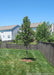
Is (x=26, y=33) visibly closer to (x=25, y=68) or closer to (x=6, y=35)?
(x=25, y=68)

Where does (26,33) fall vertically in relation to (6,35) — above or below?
below

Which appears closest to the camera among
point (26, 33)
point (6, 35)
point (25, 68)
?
point (25, 68)

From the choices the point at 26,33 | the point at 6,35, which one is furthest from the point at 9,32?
the point at 26,33

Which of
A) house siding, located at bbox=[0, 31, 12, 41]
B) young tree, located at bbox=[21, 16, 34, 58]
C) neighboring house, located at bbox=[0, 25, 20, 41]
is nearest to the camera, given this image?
young tree, located at bbox=[21, 16, 34, 58]

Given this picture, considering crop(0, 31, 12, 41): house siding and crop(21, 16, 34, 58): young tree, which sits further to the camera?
crop(0, 31, 12, 41): house siding

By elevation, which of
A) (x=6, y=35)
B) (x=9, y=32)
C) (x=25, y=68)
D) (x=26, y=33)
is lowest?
(x=25, y=68)

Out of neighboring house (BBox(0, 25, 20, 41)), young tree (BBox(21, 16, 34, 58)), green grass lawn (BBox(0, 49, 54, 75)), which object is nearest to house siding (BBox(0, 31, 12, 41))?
neighboring house (BBox(0, 25, 20, 41))

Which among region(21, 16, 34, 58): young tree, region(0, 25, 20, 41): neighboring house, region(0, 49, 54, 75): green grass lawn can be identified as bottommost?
region(0, 49, 54, 75): green grass lawn

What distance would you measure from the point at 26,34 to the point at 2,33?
168ft

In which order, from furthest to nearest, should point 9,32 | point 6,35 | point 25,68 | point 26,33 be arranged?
1. point 6,35
2. point 9,32
3. point 26,33
4. point 25,68

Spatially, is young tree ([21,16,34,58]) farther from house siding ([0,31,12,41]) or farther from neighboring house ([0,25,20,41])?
house siding ([0,31,12,41])

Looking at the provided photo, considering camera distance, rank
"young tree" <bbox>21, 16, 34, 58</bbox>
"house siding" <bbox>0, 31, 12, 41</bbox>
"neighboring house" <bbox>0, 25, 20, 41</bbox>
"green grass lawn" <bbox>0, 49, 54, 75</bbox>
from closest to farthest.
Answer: "green grass lawn" <bbox>0, 49, 54, 75</bbox> → "young tree" <bbox>21, 16, 34, 58</bbox> → "neighboring house" <bbox>0, 25, 20, 41</bbox> → "house siding" <bbox>0, 31, 12, 41</bbox>

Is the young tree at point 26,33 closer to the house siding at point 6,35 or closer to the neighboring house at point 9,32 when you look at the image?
the neighboring house at point 9,32

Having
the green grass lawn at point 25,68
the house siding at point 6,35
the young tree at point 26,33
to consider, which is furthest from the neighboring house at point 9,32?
the green grass lawn at point 25,68
